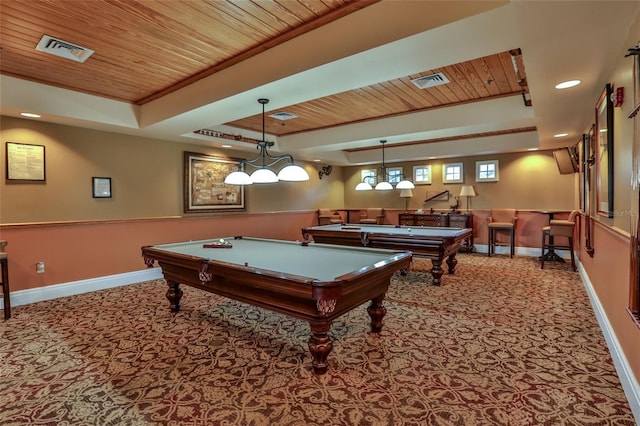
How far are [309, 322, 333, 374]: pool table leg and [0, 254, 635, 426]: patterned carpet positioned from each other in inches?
3.9

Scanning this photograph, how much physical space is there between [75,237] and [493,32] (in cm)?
553

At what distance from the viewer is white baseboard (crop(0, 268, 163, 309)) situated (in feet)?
13.9

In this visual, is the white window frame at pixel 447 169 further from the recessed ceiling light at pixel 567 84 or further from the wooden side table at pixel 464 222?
the recessed ceiling light at pixel 567 84

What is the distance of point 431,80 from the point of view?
12.6ft

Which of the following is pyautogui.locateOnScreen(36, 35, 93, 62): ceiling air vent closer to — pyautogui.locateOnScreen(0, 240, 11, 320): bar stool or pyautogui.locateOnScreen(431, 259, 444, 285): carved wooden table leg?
pyautogui.locateOnScreen(0, 240, 11, 320): bar stool

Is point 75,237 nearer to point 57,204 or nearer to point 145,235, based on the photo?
point 57,204

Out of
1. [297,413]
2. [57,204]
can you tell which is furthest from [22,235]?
[297,413]

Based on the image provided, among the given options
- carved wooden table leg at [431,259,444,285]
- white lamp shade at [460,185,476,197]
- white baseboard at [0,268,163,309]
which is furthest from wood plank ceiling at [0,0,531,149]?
white lamp shade at [460,185,476,197]

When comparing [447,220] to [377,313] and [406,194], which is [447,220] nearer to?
[406,194]

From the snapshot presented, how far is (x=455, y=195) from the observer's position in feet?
27.6

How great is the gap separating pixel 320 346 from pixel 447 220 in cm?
636

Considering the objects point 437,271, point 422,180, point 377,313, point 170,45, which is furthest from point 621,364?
point 422,180

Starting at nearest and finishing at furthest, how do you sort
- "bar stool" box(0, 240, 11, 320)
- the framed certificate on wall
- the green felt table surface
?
the green felt table surface → "bar stool" box(0, 240, 11, 320) → the framed certificate on wall

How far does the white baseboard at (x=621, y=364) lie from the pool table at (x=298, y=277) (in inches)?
64.4
